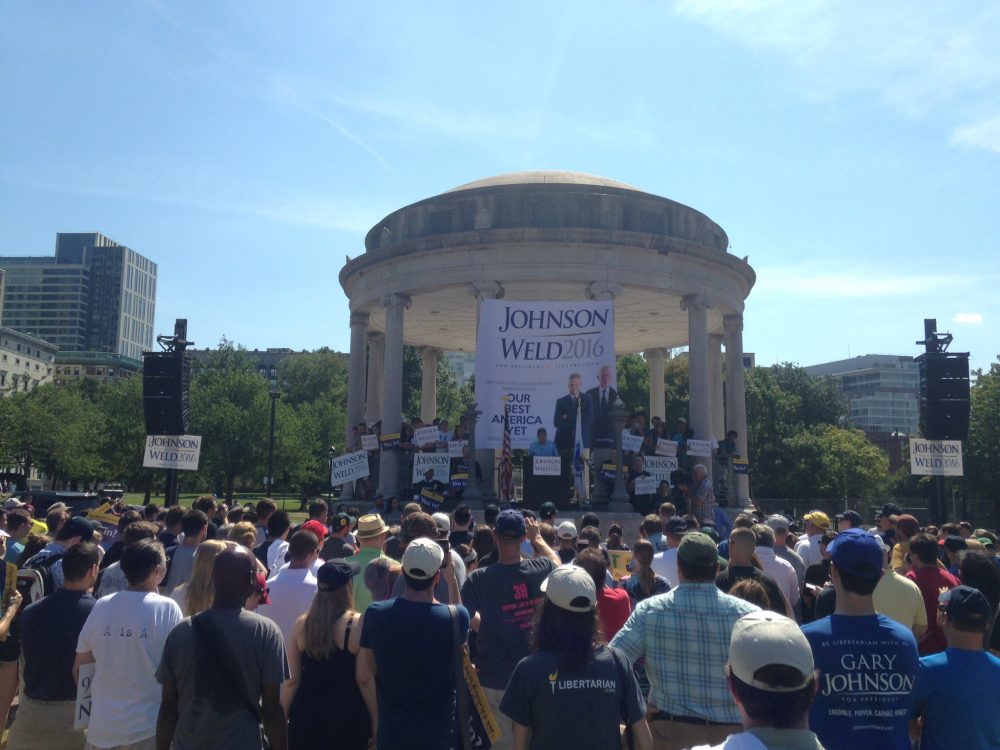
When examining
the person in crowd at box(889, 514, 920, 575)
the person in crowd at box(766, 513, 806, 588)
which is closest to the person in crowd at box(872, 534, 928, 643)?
the person in crowd at box(889, 514, 920, 575)

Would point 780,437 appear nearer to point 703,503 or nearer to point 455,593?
point 703,503

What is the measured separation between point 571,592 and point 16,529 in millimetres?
8015

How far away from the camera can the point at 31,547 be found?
8.68 meters

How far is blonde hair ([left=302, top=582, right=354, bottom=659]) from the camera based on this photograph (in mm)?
5379

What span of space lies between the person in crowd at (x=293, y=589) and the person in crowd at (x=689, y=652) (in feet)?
9.53

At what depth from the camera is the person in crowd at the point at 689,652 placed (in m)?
4.92

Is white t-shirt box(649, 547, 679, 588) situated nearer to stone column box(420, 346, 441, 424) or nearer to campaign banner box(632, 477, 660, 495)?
campaign banner box(632, 477, 660, 495)

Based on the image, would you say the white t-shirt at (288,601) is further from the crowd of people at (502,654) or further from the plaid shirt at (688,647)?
the plaid shirt at (688,647)

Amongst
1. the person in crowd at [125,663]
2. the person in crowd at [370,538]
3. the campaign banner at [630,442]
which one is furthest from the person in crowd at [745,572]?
the campaign banner at [630,442]

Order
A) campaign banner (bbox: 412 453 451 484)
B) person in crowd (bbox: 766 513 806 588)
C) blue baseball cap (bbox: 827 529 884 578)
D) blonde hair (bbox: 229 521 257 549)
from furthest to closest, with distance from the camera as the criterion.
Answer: campaign banner (bbox: 412 453 451 484) → person in crowd (bbox: 766 513 806 588) → blonde hair (bbox: 229 521 257 549) → blue baseball cap (bbox: 827 529 884 578)

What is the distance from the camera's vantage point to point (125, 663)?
17.8 ft

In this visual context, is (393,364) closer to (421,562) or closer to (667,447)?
(667,447)

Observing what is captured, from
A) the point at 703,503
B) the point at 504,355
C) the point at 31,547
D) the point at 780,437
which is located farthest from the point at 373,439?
the point at 780,437

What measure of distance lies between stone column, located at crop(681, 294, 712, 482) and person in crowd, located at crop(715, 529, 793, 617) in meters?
21.7
